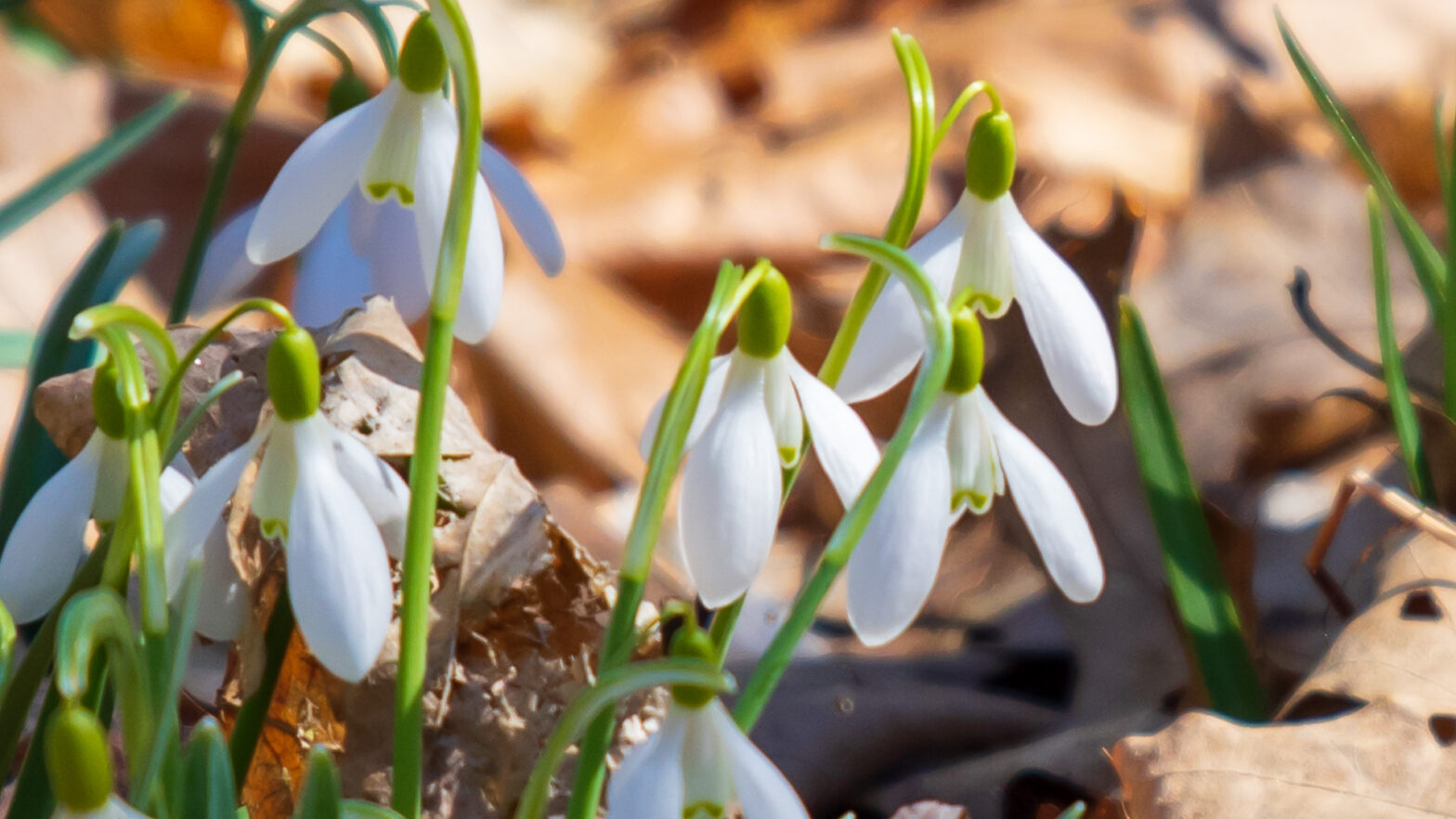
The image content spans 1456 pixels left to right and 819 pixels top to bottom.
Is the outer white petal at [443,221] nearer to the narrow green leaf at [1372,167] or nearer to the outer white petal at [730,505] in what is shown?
the outer white petal at [730,505]

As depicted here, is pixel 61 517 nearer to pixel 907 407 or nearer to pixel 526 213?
pixel 526 213

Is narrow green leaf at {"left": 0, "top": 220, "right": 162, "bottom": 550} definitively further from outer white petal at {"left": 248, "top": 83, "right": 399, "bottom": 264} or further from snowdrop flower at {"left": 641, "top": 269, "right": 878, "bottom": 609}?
snowdrop flower at {"left": 641, "top": 269, "right": 878, "bottom": 609}

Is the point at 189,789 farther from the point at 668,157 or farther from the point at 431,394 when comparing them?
the point at 668,157

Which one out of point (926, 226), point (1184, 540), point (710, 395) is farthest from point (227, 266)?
point (926, 226)

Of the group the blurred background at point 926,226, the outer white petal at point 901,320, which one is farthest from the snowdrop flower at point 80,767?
the blurred background at point 926,226

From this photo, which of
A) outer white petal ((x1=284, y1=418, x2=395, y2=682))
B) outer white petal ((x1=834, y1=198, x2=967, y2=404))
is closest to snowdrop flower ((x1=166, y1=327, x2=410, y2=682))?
outer white petal ((x1=284, y1=418, x2=395, y2=682))

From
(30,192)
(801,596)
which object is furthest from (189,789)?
(30,192)
